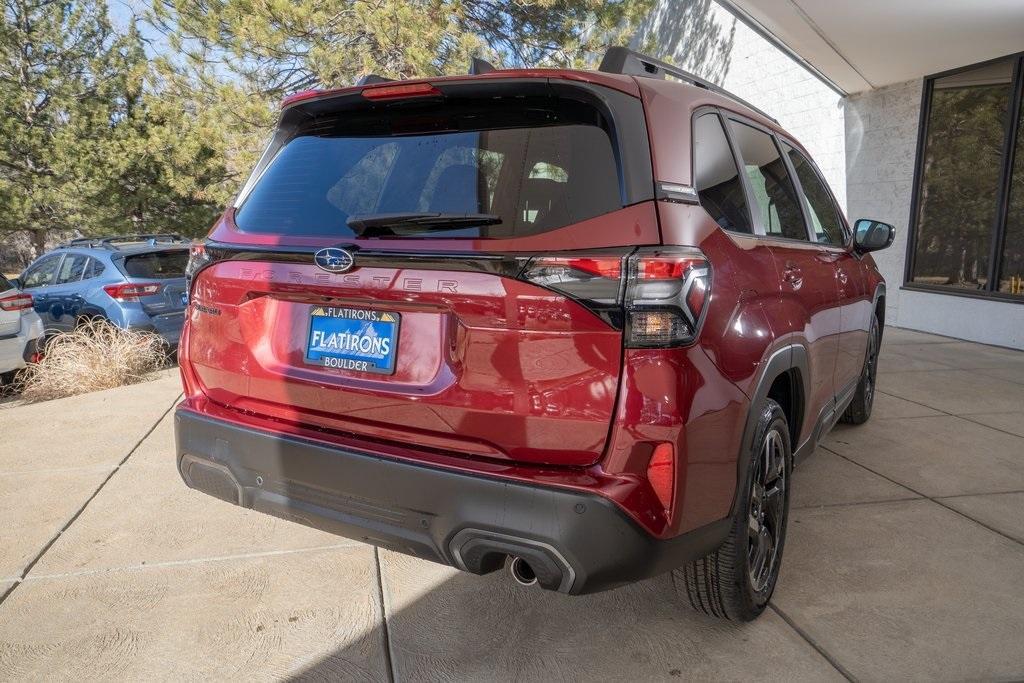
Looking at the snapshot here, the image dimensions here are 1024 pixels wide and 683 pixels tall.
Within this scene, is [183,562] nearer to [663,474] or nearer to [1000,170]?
[663,474]

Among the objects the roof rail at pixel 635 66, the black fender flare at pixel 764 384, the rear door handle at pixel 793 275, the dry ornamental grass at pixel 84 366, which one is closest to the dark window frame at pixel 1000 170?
the rear door handle at pixel 793 275

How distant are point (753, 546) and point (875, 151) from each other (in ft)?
30.9

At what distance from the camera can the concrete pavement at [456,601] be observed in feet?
7.80

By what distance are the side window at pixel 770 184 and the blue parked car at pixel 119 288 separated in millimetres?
7026

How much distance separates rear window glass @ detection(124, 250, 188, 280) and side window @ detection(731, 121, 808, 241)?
7.18m

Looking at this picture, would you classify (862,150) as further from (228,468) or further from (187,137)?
(187,137)

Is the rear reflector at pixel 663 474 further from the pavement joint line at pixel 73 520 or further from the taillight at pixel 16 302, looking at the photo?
the taillight at pixel 16 302

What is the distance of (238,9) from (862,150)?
9.54 metres

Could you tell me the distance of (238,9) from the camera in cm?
1106

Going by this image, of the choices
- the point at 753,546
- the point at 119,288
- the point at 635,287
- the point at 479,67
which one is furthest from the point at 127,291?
the point at 635,287

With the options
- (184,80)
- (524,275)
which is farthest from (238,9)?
(524,275)

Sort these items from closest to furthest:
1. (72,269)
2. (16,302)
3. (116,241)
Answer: (16,302) < (72,269) < (116,241)

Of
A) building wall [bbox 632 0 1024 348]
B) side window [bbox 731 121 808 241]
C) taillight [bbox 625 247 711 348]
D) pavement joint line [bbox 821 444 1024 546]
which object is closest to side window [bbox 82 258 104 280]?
side window [bbox 731 121 808 241]

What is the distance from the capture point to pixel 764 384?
2.32 meters
